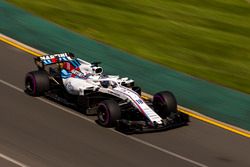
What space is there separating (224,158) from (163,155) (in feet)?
4.90

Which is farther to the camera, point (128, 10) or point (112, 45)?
point (128, 10)

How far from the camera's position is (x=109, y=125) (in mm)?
16422

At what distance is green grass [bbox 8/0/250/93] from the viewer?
22.3 meters

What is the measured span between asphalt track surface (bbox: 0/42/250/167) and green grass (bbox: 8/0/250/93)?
4441mm

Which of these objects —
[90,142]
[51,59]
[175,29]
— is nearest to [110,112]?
[90,142]

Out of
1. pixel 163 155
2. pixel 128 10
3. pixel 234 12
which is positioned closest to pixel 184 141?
pixel 163 155

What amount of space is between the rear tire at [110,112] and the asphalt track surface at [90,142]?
0.25 metres

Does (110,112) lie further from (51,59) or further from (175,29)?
(175,29)

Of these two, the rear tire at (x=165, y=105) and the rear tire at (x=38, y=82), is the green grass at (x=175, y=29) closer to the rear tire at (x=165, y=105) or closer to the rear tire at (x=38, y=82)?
the rear tire at (x=165, y=105)

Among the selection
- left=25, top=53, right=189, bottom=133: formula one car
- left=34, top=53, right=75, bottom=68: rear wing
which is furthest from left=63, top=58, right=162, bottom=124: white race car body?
left=34, top=53, right=75, bottom=68: rear wing

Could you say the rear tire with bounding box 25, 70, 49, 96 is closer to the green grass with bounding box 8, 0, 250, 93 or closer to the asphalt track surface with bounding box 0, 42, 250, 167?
the asphalt track surface with bounding box 0, 42, 250, 167

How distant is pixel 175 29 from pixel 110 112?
10173 mm

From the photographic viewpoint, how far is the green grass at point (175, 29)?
73.3 ft

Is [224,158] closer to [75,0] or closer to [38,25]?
[38,25]
